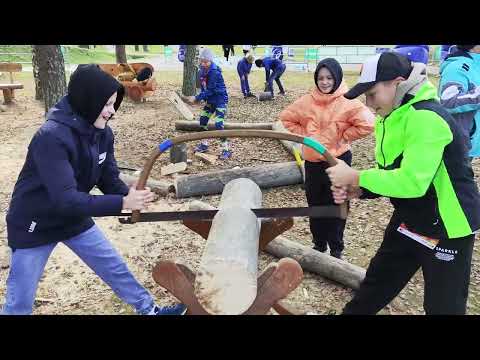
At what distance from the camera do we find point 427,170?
210 centimetres

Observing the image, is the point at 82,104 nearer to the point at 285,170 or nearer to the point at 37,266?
the point at 37,266

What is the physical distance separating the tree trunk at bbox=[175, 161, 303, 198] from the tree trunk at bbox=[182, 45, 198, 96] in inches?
267

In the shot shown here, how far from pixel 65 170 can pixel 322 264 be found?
229 centimetres

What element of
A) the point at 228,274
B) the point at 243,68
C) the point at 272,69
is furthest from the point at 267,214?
the point at 272,69

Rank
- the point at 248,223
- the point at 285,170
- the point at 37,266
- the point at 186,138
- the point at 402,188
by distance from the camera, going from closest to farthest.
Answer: the point at 402,188 → the point at 186,138 → the point at 37,266 → the point at 248,223 → the point at 285,170

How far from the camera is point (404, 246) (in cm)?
254

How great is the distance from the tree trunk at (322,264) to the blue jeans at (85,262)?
1388mm

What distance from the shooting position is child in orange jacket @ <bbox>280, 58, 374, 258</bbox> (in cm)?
371

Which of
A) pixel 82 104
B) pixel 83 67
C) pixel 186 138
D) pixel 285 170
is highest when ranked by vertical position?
pixel 83 67

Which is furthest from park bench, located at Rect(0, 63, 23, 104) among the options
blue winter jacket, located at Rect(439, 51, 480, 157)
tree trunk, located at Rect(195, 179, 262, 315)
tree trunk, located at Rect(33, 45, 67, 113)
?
→ blue winter jacket, located at Rect(439, 51, 480, 157)

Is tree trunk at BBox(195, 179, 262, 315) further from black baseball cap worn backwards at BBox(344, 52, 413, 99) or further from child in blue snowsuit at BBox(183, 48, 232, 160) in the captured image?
Result: child in blue snowsuit at BBox(183, 48, 232, 160)

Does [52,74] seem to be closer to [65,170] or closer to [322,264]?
[65,170]

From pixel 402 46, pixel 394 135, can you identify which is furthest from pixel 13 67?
pixel 394 135

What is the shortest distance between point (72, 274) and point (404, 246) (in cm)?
287
